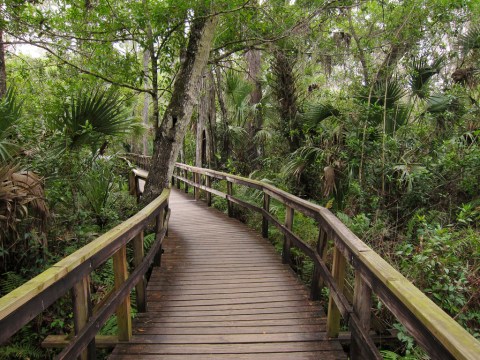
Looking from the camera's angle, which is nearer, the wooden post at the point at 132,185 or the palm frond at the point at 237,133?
the wooden post at the point at 132,185

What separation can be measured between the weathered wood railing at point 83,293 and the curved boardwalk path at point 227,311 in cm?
32

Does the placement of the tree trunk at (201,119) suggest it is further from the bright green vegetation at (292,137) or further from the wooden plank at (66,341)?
the wooden plank at (66,341)

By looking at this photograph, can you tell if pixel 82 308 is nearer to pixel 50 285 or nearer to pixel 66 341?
pixel 50 285

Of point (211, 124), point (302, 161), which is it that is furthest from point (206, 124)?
point (302, 161)

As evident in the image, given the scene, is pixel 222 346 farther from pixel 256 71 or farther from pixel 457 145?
pixel 256 71

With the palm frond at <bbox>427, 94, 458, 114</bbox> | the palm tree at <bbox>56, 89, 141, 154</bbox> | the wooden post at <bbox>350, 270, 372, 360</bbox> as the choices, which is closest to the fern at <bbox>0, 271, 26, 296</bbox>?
the palm tree at <bbox>56, 89, 141, 154</bbox>

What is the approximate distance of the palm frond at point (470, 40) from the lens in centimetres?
818

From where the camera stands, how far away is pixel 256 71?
43.0 feet

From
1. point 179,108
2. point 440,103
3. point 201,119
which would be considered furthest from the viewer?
point 201,119

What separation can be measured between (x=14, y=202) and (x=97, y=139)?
1.75m

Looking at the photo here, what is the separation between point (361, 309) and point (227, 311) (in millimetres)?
1597

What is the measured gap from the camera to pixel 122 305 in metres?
2.87

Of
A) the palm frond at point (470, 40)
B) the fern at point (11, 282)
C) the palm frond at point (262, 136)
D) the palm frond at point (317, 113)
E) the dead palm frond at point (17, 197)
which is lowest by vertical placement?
the fern at point (11, 282)

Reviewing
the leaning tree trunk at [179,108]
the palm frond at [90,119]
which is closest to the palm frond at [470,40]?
the leaning tree trunk at [179,108]
